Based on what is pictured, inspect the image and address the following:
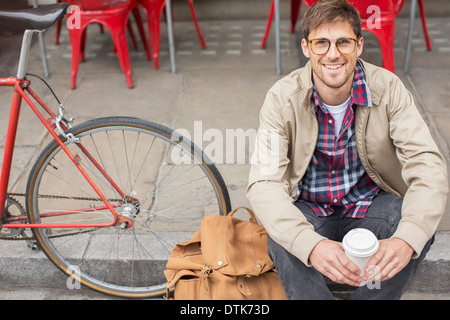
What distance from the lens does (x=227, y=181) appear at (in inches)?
133

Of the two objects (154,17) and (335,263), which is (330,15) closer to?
(335,263)

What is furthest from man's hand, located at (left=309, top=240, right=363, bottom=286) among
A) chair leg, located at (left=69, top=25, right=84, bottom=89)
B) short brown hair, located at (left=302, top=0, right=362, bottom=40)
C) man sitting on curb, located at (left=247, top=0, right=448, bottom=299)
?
chair leg, located at (left=69, top=25, right=84, bottom=89)

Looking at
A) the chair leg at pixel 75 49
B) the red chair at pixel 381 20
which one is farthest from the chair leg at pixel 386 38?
the chair leg at pixel 75 49

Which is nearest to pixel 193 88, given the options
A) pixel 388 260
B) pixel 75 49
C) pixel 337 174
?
pixel 75 49

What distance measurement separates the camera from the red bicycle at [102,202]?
247 cm

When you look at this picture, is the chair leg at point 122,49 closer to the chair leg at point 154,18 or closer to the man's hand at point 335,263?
the chair leg at point 154,18

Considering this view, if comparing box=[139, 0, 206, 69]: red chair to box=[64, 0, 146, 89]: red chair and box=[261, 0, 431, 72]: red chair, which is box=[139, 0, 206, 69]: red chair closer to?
box=[64, 0, 146, 89]: red chair

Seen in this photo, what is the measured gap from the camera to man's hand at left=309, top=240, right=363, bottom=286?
203cm

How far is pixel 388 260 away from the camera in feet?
6.68

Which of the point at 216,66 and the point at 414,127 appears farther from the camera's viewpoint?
the point at 216,66

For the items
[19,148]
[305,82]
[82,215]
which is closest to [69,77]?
[19,148]

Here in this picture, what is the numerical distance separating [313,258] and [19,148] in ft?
8.28

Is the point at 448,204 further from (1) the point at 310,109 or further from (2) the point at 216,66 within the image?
(2) the point at 216,66

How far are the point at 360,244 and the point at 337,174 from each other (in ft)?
1.84
